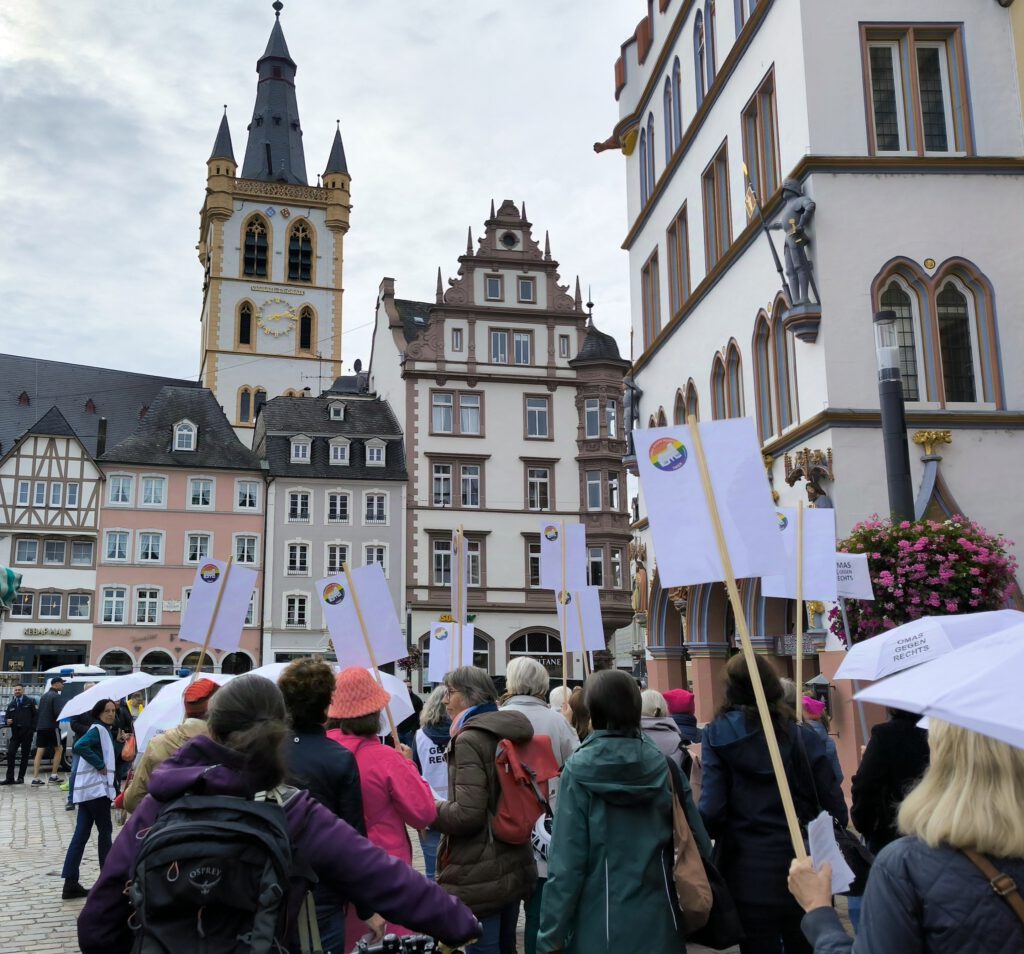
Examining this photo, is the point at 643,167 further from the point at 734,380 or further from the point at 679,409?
the point at 734,380

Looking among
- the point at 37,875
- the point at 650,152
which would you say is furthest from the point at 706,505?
the point at 650,152

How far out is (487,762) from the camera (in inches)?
211

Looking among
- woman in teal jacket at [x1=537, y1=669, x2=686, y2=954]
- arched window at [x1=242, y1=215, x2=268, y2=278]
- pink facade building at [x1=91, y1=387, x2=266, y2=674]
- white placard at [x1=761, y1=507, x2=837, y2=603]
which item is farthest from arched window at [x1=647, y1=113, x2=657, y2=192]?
arched window at [x1=242, y1=215, x2=268, y2=278]

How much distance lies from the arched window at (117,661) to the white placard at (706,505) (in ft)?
136

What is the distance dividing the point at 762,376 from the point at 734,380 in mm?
1401

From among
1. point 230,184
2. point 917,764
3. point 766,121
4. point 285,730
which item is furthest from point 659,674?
point 230,184

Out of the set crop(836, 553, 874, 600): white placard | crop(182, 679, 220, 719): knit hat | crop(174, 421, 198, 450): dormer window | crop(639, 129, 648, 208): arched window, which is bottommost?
crop(182, 679, 220, 719): knit hat

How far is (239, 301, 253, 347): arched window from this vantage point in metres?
66.1

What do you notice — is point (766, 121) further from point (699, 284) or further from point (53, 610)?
point (53, 610)

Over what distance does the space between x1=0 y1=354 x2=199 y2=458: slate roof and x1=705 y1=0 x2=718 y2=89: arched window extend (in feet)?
134

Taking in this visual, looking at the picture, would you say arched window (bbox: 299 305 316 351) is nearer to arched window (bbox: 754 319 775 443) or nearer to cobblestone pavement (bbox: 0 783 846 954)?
cobblestone pavement (bbox: 0 783 846 954)

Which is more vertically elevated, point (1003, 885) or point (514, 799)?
point (1003, 885)

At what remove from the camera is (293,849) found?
9.89 ft

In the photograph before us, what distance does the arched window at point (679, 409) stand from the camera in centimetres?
2172
